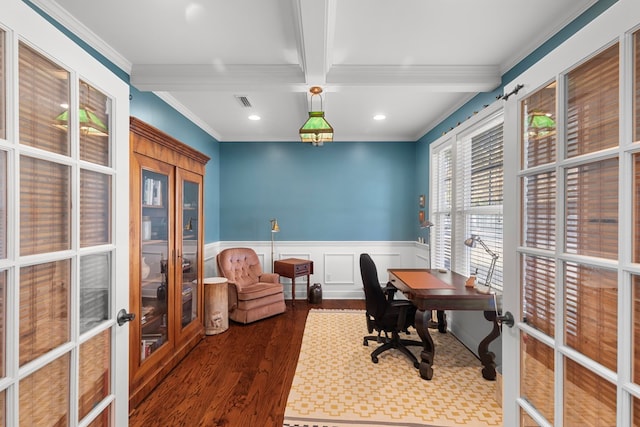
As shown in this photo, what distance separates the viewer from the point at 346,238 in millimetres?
5070

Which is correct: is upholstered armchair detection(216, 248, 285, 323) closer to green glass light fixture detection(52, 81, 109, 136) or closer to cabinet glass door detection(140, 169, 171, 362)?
cabinet glass door detection(140, 169, 171, 362)

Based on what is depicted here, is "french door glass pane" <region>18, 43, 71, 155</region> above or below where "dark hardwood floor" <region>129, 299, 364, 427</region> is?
above

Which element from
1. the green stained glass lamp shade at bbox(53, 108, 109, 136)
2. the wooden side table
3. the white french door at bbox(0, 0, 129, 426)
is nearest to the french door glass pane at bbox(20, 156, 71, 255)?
the white french door at bbox(0, 0, 129, 426)

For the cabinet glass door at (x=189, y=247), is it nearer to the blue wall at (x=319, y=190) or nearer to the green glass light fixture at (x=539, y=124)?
the blue wall at (x=319, y=190)

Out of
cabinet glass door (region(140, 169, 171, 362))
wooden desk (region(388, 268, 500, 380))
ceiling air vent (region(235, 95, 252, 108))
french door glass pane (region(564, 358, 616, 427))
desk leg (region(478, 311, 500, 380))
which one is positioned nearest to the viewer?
french door glass pane (region(564, 358, 616, 427))

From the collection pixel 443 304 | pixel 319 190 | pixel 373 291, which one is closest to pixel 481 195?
pixel 443 304

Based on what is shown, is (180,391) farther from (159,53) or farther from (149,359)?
(159,53)

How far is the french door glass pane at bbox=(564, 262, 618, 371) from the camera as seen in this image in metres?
0.90

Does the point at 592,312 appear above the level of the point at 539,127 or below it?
below

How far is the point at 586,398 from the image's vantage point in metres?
0.99

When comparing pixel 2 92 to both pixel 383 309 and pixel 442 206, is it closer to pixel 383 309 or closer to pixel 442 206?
pixel 383 309

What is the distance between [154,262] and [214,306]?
4.10 feet

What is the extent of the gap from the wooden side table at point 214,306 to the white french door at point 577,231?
2983mm

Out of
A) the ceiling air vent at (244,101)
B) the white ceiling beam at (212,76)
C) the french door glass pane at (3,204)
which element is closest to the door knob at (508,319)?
the french door glass pane at (3,204)
